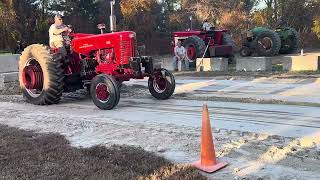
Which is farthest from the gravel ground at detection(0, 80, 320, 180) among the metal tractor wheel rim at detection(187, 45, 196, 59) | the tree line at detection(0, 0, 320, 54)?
the tree line at detection(0, 0, 320, 54)

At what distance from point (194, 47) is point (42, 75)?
11329 millimetres

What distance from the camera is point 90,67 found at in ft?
39.3

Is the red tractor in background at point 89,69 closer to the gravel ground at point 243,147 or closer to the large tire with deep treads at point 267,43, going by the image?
the gravel ground at point 243,147

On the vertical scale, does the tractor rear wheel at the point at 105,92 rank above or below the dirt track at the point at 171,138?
above

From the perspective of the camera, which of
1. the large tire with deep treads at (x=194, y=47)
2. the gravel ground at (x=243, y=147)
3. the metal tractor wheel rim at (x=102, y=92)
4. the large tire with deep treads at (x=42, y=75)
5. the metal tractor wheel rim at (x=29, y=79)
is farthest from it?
the large tire with deep treads at (x=194, y=47)

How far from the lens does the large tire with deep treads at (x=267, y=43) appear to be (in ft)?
77.1

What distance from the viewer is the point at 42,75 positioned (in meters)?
12.2

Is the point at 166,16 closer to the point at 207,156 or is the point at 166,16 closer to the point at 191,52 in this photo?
the point at 191,52

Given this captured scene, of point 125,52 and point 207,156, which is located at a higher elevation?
point 125,52

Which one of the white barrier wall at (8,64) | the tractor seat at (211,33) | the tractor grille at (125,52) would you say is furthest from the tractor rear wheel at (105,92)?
the tractor seat at (211,33)

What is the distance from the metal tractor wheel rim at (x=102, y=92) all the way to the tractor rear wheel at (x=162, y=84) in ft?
5.55

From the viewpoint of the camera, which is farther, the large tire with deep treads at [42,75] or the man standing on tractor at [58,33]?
the man standing on tractor at [58,33]

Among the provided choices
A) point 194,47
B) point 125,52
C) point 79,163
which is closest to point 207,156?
point 79,163

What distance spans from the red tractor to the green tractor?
160 centimetres
